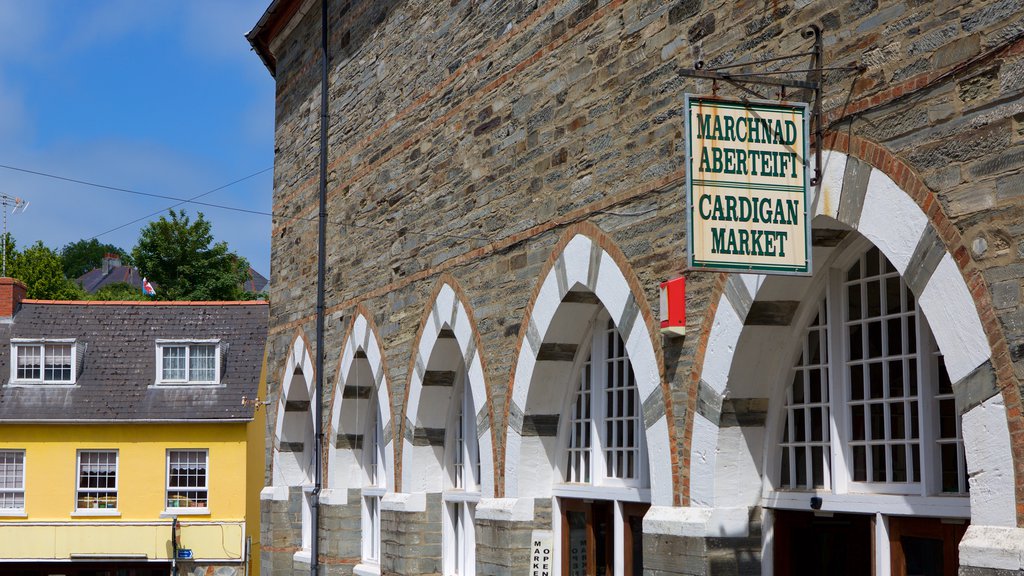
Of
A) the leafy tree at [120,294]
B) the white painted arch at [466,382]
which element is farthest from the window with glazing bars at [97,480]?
the leafy tree at [120,294]

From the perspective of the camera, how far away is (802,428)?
7.99 metres

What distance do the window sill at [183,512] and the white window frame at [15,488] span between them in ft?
9.89

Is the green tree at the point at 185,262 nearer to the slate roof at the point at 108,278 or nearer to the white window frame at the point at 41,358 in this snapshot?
the white window frame at the point at 41,358

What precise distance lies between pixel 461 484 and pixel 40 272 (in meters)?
32.2

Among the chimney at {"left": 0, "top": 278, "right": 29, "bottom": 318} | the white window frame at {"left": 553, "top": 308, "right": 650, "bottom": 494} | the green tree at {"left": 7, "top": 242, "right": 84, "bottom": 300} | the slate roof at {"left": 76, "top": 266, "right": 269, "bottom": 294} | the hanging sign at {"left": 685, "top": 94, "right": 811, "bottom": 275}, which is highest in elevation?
the slate roof at {"left": 76, "top": 266, "right": 269, "bottom": 294}

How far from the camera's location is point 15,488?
2792cm

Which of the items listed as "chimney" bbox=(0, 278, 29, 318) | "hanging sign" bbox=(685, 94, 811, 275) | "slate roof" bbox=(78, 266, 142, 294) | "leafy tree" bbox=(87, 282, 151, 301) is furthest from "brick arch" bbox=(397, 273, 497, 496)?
"slate roof" bbox=(78, 266, 142, 294)

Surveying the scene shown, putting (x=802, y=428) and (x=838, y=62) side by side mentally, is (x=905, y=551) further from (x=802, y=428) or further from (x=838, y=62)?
(x=838, y=62)

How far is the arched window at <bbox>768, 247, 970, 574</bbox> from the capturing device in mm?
6902

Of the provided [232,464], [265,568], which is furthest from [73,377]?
[265,568]

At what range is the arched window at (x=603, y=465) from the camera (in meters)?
9.77

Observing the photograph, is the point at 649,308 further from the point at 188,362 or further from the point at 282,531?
the point at 188,362

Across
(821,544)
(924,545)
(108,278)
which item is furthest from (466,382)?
(108,278)

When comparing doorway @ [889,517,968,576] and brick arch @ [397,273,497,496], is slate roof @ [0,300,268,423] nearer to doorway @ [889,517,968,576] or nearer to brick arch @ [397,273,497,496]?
brick arch @ [397,273,497,496]
